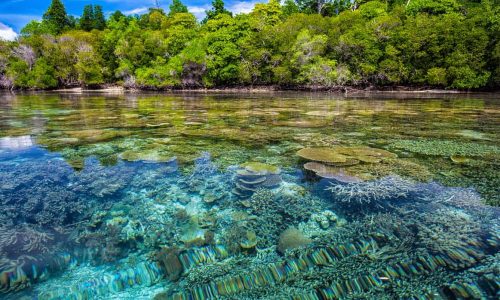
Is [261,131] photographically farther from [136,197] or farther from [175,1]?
[175,1]

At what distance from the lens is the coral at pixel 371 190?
3.96 m

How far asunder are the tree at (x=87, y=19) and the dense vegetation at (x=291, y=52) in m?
22.9

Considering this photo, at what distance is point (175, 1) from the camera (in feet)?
244

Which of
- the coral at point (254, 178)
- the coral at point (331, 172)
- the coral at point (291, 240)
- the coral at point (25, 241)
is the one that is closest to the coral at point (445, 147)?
the coral at point (331, 172)

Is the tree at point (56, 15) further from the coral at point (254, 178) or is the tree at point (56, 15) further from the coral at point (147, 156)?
the coral at point (254, 178)

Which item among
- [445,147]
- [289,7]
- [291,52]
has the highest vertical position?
[289,7]

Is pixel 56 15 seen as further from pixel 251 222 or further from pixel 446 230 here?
pixel 446 230

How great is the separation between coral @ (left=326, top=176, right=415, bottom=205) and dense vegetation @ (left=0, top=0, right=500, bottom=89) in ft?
104

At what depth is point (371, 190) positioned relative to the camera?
13.8ft

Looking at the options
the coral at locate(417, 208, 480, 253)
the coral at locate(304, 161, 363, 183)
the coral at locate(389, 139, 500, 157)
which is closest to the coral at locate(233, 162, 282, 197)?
the coral at locate(304, 161, 363, 183)

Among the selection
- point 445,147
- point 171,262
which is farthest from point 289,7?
point 171,262

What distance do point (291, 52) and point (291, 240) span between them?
37234 millimetres

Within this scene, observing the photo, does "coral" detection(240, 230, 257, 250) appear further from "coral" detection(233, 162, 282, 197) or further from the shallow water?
"coral" detection(233, 162, 282, 197)

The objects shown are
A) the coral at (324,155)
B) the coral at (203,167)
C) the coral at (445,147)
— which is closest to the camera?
the coral at (203,167)
